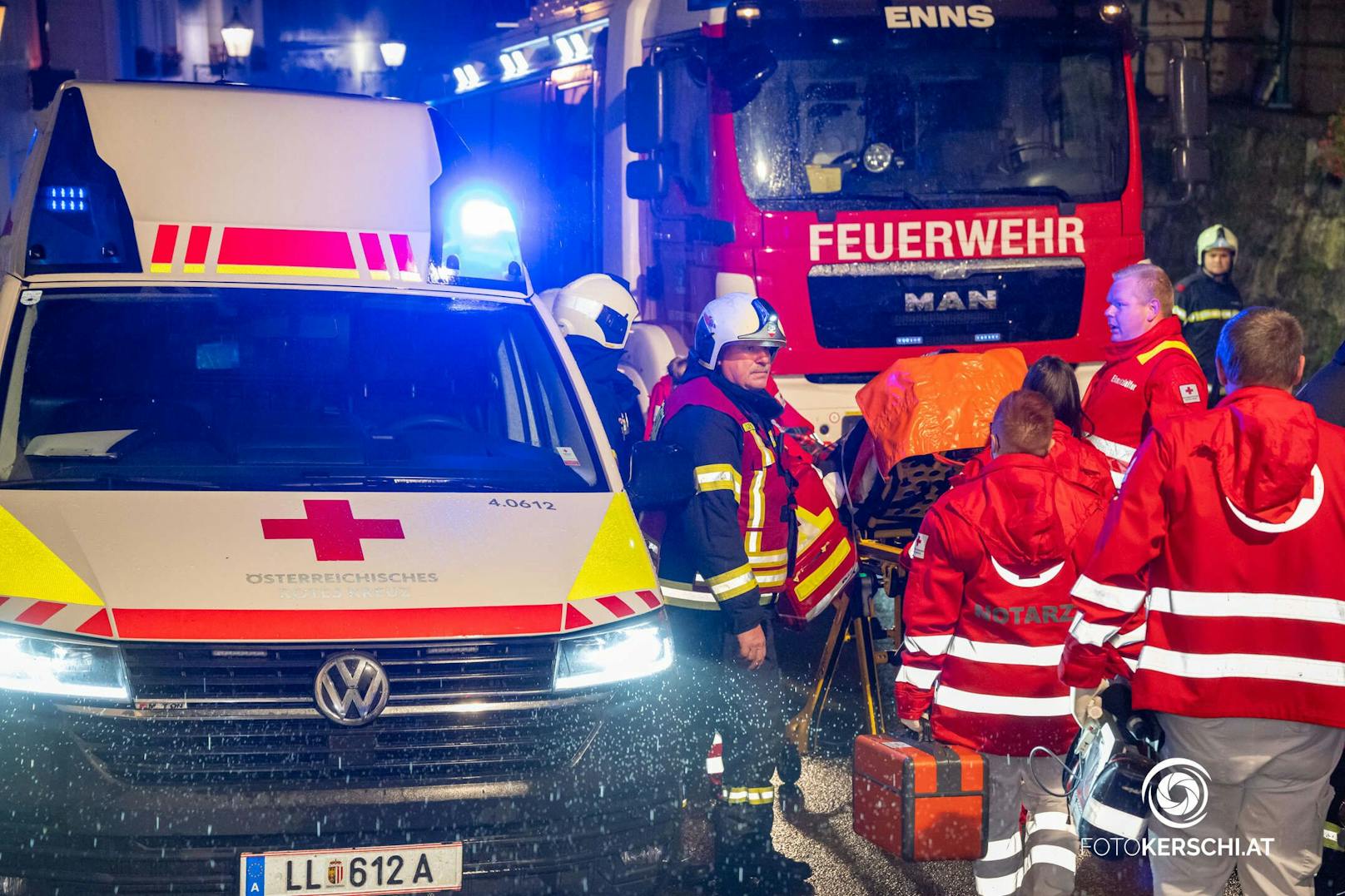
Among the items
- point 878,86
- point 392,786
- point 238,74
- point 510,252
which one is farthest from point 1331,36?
Answer: point 238,74

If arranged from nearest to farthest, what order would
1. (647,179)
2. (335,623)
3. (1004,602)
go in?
1. (335,623)
2. (1004,602)
3. (647,179)

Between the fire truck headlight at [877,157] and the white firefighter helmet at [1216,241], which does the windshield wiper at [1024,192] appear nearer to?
the fire truck headlight at [877,157]

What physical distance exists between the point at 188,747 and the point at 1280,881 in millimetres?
2768

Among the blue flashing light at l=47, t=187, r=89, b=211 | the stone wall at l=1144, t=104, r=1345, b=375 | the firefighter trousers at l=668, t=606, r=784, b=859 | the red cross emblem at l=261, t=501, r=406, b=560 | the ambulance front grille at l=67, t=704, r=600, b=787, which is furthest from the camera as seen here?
the stone wall at l=1144, t=104, r=1345, b=375

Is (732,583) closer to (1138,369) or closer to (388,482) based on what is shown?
(388,482)

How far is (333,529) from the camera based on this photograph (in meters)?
4.47

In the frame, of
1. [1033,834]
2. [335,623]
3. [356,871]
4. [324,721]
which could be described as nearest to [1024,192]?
[1033,834]

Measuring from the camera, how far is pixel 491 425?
595cm

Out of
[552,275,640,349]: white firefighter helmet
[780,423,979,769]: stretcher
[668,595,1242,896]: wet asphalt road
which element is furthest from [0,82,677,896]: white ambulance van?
[552,275,640,349]: white firefighter helmet

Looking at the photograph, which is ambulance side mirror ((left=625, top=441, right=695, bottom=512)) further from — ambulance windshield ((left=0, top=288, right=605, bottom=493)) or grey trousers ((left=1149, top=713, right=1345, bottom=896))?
grey trousers ((left=1149, top=713, right=1345, bottom=896))

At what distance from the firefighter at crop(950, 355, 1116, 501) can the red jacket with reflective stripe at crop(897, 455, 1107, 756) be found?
6.7 inches

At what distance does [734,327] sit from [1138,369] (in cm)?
224

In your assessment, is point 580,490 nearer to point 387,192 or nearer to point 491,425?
point 491,425

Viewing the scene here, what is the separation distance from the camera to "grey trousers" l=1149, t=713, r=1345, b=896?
393cm
